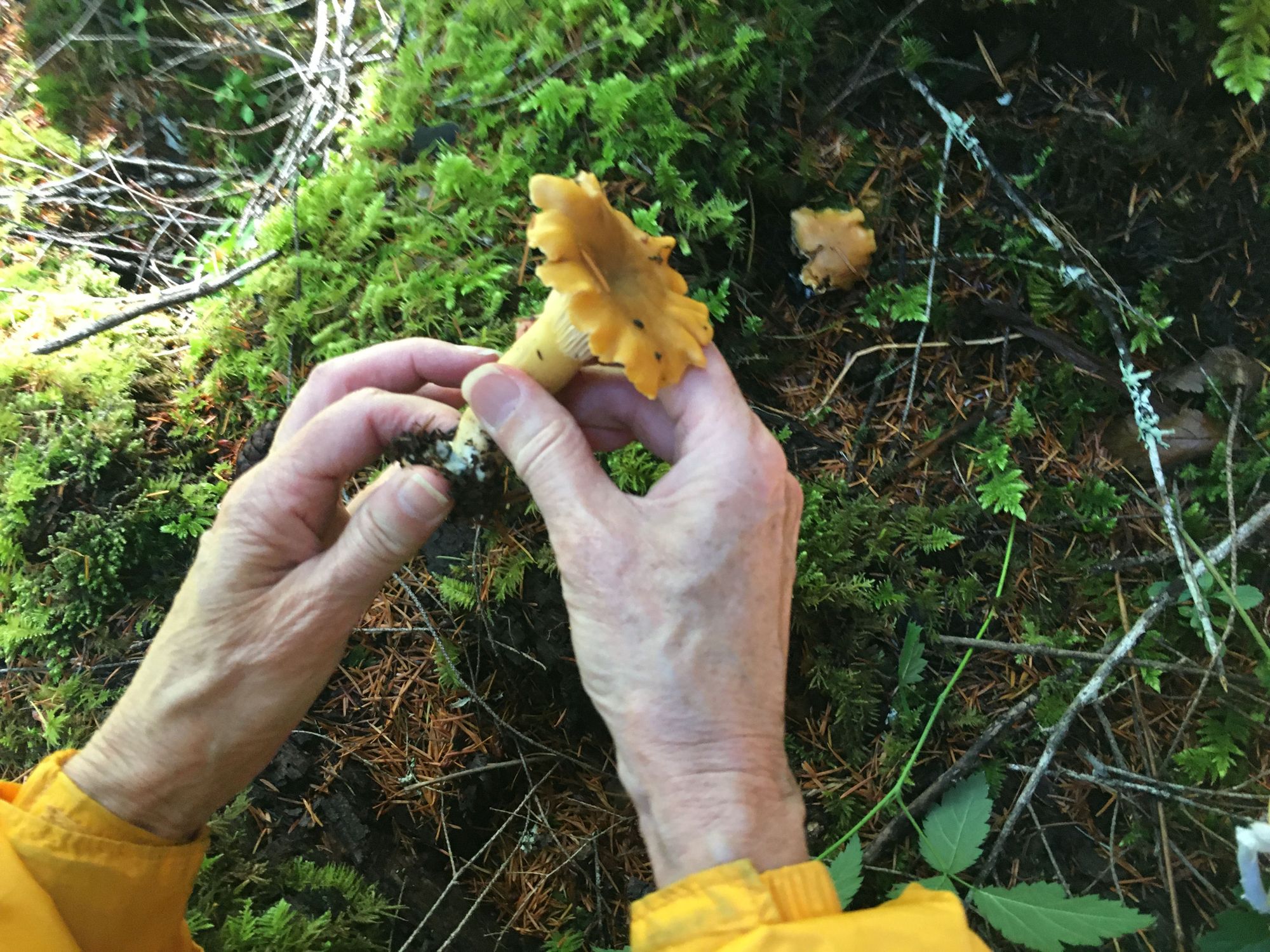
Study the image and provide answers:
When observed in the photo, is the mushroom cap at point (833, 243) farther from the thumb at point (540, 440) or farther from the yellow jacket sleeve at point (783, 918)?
the yellow jacket sleeve at point (783, 918)

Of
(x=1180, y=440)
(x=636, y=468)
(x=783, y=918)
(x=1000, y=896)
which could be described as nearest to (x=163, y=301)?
(x=636, y=468)

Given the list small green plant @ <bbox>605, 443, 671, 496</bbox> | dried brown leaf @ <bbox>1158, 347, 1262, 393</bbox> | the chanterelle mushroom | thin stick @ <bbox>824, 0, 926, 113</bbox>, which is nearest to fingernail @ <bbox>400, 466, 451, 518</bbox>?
the chanterelle mushroom

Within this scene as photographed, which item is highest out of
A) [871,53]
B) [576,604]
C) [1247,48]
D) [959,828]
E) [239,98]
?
[239,98]

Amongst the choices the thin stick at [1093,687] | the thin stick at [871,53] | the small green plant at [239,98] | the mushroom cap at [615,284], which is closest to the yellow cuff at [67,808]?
the mushroom cap at [615,284]

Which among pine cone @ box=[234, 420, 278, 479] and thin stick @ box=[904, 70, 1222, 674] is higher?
pine cone @ box=[234, 420, 278, 479]

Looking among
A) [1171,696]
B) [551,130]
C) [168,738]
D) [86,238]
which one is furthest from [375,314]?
[1171,696]

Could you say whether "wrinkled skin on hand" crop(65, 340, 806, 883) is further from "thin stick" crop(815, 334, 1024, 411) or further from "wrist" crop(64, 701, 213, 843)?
"thin stick" crop(815, 334, 1024, 411)

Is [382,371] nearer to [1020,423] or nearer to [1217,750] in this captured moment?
[1020,423]
